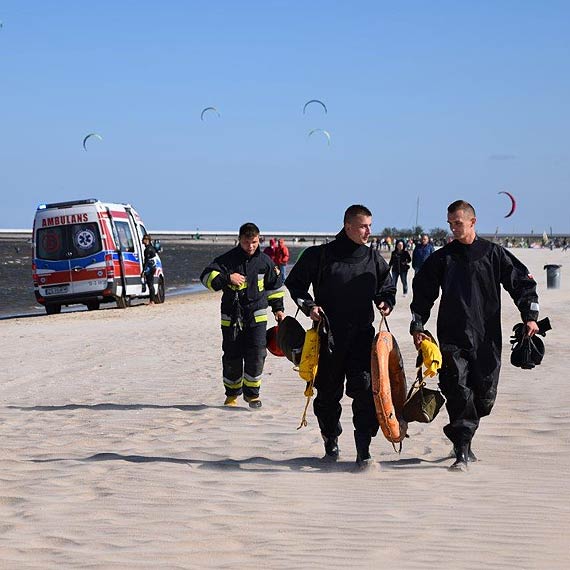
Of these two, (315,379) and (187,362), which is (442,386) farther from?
(187,362)

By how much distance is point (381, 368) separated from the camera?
752 centimetres

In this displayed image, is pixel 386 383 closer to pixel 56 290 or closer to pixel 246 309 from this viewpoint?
pixel 246 309

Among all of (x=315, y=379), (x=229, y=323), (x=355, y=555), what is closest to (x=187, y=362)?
(x=229, y=323)

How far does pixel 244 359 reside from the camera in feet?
35.8

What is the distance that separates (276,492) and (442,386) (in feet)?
4.42

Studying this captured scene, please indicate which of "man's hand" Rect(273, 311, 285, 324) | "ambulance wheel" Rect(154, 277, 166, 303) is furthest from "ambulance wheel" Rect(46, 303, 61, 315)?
"man's hand" Rect(273, 311, 285, 324)

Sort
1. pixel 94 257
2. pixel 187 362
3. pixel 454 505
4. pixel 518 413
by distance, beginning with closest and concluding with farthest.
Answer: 1. pixel 454 505
2. pixel 518 413
3. pixel 187 362
4. pixel 94 257

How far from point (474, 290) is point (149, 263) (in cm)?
2086

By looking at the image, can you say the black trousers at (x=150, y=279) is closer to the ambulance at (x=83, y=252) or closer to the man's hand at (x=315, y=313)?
the ambulance at (x=83, y=252)

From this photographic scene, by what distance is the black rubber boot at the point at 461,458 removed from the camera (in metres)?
7.60

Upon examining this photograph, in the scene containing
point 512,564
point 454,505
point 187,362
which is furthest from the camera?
point 187,362

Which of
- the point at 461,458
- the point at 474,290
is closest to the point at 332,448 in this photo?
the point at 461,458

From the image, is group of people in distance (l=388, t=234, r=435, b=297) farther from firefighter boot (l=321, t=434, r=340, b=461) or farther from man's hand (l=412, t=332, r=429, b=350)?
man's hand (l=412, t=332, r=429, b=350)

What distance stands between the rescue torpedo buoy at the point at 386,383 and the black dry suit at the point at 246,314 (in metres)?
2.85
